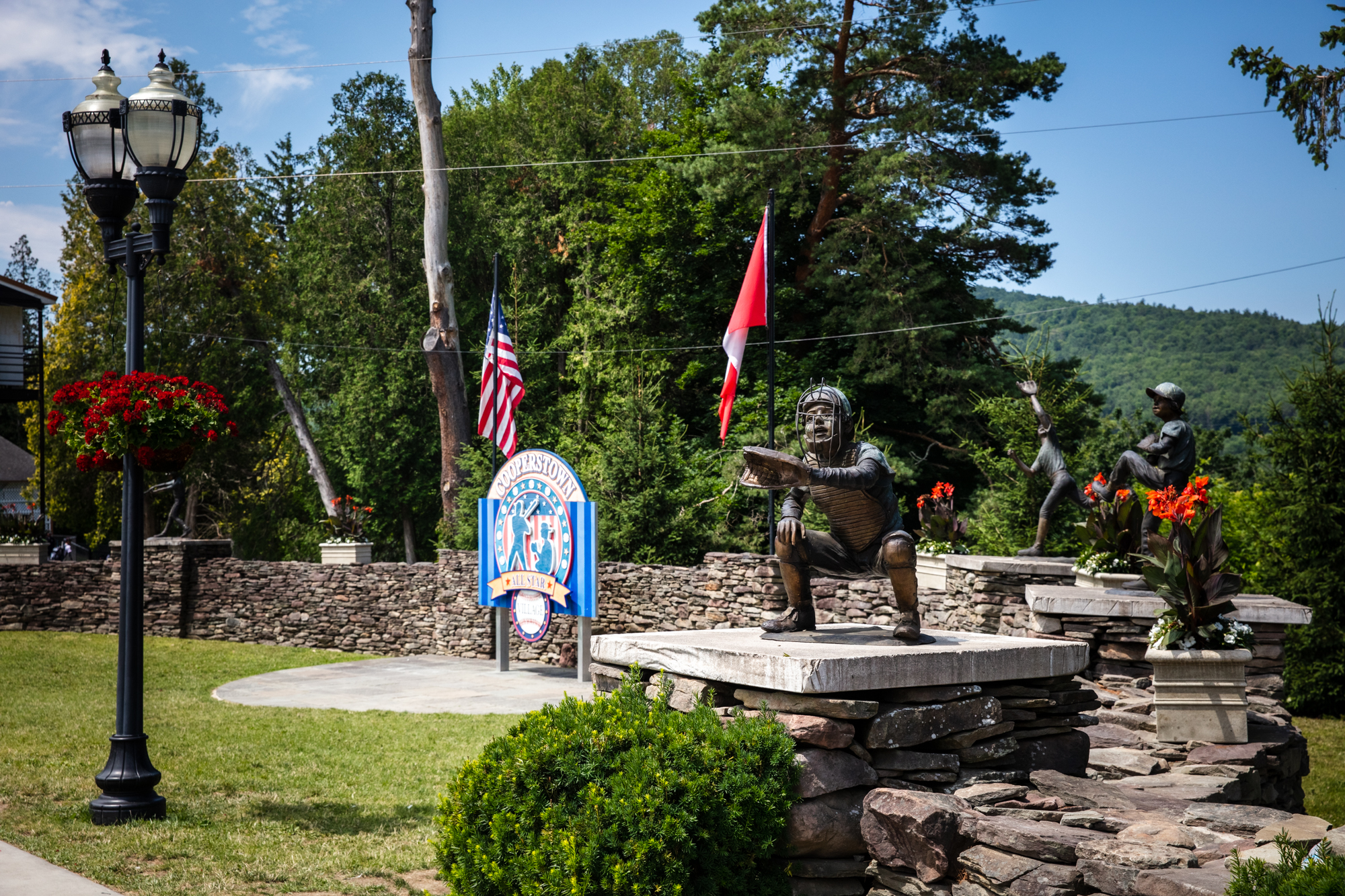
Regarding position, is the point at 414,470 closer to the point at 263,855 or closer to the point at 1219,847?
the point at 263,855

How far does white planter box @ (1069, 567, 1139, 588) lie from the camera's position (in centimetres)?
671

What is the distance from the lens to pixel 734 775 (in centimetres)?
338

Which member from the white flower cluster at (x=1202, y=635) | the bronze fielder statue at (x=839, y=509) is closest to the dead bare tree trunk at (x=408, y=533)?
the white flower cluster at (x=1202, y=635)

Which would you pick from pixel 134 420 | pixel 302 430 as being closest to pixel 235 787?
pixel 134 420

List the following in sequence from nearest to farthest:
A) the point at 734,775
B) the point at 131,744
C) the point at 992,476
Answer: the point at 734,775, the point at 131,744, the point at 992,476

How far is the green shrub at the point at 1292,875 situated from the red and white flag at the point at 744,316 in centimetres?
846

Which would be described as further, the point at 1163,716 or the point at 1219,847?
the point at 1163,716

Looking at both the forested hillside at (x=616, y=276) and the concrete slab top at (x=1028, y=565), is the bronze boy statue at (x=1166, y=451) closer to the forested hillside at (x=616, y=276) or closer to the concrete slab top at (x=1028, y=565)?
the concrete slab top at (x=1028, y=565)

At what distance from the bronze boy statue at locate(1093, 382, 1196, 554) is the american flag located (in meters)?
8.57

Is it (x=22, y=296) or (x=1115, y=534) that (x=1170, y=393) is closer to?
(x=1115, y=534)

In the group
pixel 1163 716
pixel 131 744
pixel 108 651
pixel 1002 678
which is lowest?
pixel 108 651

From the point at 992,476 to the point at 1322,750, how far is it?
29.4ft

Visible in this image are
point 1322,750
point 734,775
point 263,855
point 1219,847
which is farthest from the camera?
point 1322,750

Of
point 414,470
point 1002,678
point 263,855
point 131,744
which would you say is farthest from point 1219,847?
point 414,470
